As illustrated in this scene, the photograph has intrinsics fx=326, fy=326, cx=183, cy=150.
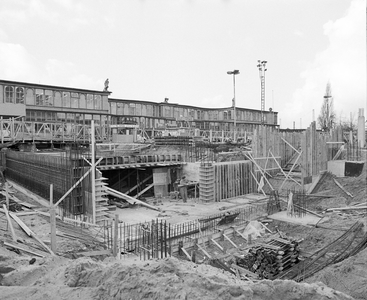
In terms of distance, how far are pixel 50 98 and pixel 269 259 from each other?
101 ft

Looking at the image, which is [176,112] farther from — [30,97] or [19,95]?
[19,95]

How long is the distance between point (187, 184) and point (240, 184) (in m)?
3.77

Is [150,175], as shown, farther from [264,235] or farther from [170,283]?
[170,283]

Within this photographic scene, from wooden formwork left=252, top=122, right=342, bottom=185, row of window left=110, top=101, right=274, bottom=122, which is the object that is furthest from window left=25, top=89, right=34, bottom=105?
wooden formwork left=252, top=122, right=342, bottom=185

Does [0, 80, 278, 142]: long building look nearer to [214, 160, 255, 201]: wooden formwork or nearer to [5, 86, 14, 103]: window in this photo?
[5, 86, 14, 103]: window

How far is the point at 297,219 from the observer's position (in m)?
15.5

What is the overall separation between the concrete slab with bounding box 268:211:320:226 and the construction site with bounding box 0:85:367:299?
1.9 inches

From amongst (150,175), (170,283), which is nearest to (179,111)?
(150,175)

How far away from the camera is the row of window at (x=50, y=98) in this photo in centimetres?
3253

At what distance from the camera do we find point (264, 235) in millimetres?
13945

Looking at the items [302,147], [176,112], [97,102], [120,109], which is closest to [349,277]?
[302,147]

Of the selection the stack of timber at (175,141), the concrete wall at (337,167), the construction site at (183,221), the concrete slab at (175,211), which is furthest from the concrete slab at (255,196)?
the stack of timber at (175,141)

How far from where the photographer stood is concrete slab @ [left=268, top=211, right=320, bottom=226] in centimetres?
1500

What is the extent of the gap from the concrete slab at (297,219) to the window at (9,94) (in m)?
28.2
